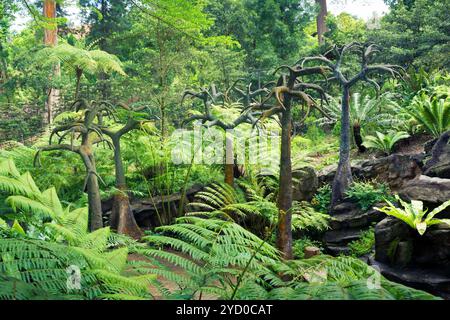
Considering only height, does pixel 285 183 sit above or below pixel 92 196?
above

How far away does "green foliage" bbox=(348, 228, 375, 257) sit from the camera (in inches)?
175

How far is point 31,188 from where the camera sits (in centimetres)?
260

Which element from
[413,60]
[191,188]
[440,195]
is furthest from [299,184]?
[413,60]

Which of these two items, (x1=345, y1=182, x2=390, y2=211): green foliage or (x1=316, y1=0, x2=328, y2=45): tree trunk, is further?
(x1=316, y1=0, x2=328, y2=45): tree trunk

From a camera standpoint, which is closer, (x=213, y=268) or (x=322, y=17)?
(x=213, y=268)

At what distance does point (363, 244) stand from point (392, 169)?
1480mm

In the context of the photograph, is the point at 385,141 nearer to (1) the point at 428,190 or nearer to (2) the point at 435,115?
(2) the point at 435,115

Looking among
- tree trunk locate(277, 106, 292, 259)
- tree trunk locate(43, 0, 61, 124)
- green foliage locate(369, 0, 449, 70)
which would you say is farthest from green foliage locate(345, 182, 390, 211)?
tree trunk locate(43, 0, 61, 124)

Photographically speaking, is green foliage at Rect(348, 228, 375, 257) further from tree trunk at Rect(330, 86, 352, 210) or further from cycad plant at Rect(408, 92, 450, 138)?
cycad plant at Rect(408, 92, 450, 138)

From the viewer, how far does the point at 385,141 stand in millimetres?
6484

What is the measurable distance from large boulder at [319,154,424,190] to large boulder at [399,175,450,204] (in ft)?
4.29

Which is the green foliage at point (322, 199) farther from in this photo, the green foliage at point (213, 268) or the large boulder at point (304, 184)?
the green foliage at point (213, 268)

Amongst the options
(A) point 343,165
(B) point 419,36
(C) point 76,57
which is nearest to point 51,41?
(C) point 76,57

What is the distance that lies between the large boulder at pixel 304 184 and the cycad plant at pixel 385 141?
4.52 feet
